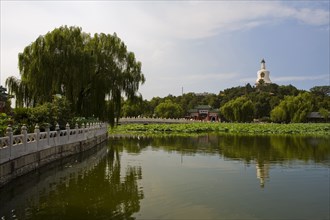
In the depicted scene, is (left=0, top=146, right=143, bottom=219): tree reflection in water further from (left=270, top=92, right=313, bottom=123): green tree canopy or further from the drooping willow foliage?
(left=270, top=92, right=313, bottom=123): green tree canopy

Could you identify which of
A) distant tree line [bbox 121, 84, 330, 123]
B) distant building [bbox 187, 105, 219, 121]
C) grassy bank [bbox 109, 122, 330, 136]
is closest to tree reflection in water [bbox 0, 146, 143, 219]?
distant tree line [bbox 121, 84, 330, 123]

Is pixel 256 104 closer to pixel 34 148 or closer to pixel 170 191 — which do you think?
pixel 34 148

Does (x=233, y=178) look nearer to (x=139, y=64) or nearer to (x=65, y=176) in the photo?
(x=65, y=176)

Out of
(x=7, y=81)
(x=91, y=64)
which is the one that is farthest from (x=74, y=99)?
(x=7, y=81)

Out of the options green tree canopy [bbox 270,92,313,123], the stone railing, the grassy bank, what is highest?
green tree canopy [bbox 270,92,313,123]

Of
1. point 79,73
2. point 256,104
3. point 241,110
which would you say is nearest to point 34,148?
point 79,73

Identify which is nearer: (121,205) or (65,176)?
(121,205)

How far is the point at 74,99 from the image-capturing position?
23578 mm

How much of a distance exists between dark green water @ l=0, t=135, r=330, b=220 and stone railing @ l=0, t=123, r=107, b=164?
756 millimetres

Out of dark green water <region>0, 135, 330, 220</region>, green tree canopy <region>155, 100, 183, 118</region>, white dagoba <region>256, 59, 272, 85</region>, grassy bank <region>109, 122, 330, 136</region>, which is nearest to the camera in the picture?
dark green water <region>0, 135, 330, 220</region>

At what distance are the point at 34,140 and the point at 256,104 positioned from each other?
2669 inches

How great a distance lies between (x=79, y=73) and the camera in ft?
71.4

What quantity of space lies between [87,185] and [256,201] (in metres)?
4.65

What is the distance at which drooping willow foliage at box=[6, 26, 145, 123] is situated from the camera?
70.9 ft
